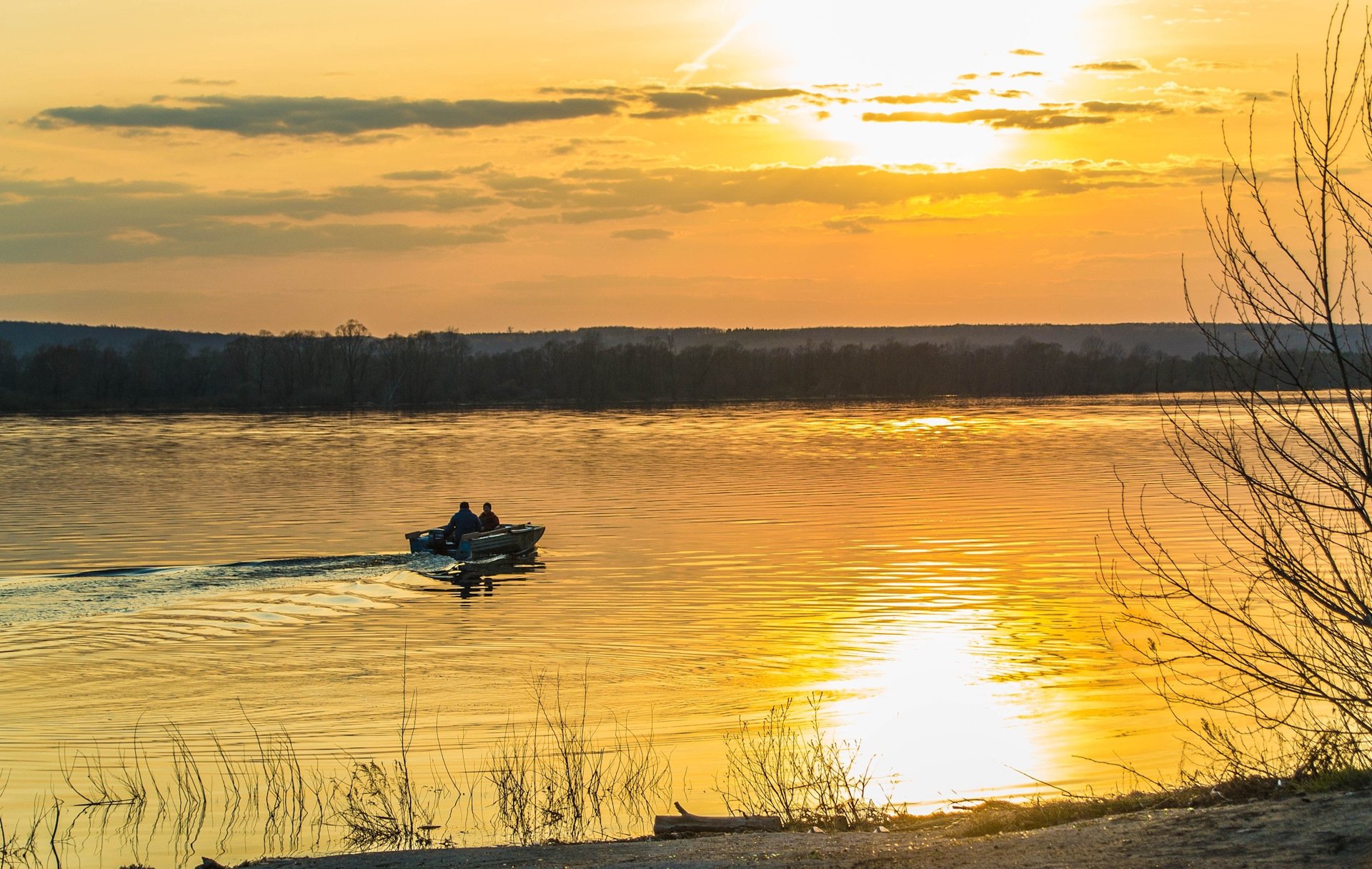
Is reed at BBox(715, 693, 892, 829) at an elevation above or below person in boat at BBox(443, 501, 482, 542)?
below

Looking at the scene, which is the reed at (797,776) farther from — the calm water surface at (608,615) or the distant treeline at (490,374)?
the distant treeline at (490,374)

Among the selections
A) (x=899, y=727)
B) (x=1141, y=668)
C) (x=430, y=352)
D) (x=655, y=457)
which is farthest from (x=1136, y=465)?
(x=430, y=352)

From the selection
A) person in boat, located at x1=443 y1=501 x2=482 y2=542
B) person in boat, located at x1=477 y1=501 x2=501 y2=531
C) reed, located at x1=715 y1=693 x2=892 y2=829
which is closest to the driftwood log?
reed, located at x1=715 y1=693 x2=892 y2=829

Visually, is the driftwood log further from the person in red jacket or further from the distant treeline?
the distant treeline

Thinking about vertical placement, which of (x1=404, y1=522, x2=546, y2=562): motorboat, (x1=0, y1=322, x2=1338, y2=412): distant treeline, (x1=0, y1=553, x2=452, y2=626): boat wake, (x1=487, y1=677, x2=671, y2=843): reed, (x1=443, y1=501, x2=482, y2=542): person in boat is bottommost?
(x1=0, y1=553, x2=452, y2=626): boat wake

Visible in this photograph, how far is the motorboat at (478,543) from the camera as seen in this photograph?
32.2 meters

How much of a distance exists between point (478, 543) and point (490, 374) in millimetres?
114688

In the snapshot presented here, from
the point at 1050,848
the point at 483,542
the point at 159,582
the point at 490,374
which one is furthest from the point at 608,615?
the point at 490,374

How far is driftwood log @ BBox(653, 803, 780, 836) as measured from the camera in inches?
424

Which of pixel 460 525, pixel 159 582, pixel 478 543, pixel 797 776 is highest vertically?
pixel 460 525

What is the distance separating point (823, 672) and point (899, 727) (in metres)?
3.24

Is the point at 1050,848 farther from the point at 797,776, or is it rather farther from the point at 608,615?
the point at 608,615

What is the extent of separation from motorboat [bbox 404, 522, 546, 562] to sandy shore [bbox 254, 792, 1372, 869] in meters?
22.0

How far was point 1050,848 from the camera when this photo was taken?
902 centimetres
